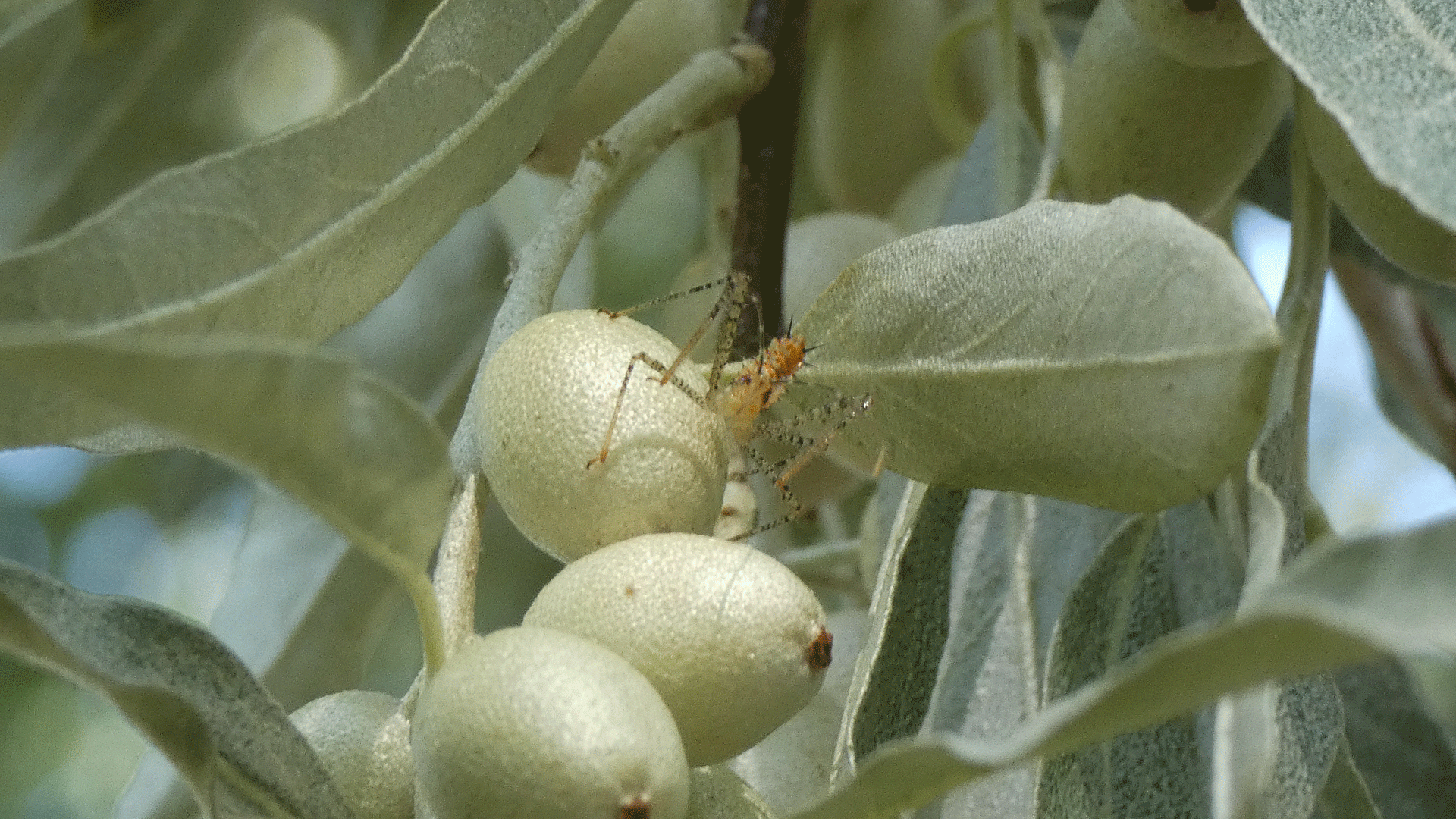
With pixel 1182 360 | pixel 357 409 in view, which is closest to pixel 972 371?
pixel 1182 360

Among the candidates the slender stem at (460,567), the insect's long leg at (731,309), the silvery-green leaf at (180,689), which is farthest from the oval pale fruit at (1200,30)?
the silvery-green leaf at (180,689)

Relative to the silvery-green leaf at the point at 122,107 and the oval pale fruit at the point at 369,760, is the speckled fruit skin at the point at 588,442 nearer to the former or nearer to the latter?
the oval pale fruit at the point at 369,760

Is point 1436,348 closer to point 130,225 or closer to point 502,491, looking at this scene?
point 502,491

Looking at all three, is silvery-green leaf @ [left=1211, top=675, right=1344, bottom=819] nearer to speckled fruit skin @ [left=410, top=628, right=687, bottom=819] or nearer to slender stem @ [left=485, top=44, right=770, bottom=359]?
speckled fruit skin @ [left=410, top=628, right=687, bottom=819]

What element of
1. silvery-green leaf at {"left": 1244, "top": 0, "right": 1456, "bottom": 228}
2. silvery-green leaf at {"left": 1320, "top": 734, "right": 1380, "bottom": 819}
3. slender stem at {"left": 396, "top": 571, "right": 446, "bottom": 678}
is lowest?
silvery-green leaf at {"left": 1320, "top": 734, "right": 1380, "bottom": 819}

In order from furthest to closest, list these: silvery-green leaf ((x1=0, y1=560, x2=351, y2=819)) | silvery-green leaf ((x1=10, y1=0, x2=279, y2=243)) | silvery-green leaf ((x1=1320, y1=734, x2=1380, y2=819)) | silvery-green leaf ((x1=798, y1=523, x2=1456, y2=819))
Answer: silvery-green leaf ((x1=10, y1=0, x2=279, y2=243)) → silvery-green leaf ((x1=1320, y1=734, x2=1380, y2=819)) → silvery-green leaf ((x1=0, y1=560, x2=351, y2=819)) → silvery-green leaf ((x1=798, y1=523, x2=1456, y2=819))

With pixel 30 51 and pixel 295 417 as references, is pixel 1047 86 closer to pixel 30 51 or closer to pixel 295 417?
pixel 295 417

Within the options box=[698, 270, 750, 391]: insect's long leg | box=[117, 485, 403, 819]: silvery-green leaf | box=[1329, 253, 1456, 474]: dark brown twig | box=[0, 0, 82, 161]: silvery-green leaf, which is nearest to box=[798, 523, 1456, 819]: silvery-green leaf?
box=[698, 270, 750, 391]: insect's long leg
